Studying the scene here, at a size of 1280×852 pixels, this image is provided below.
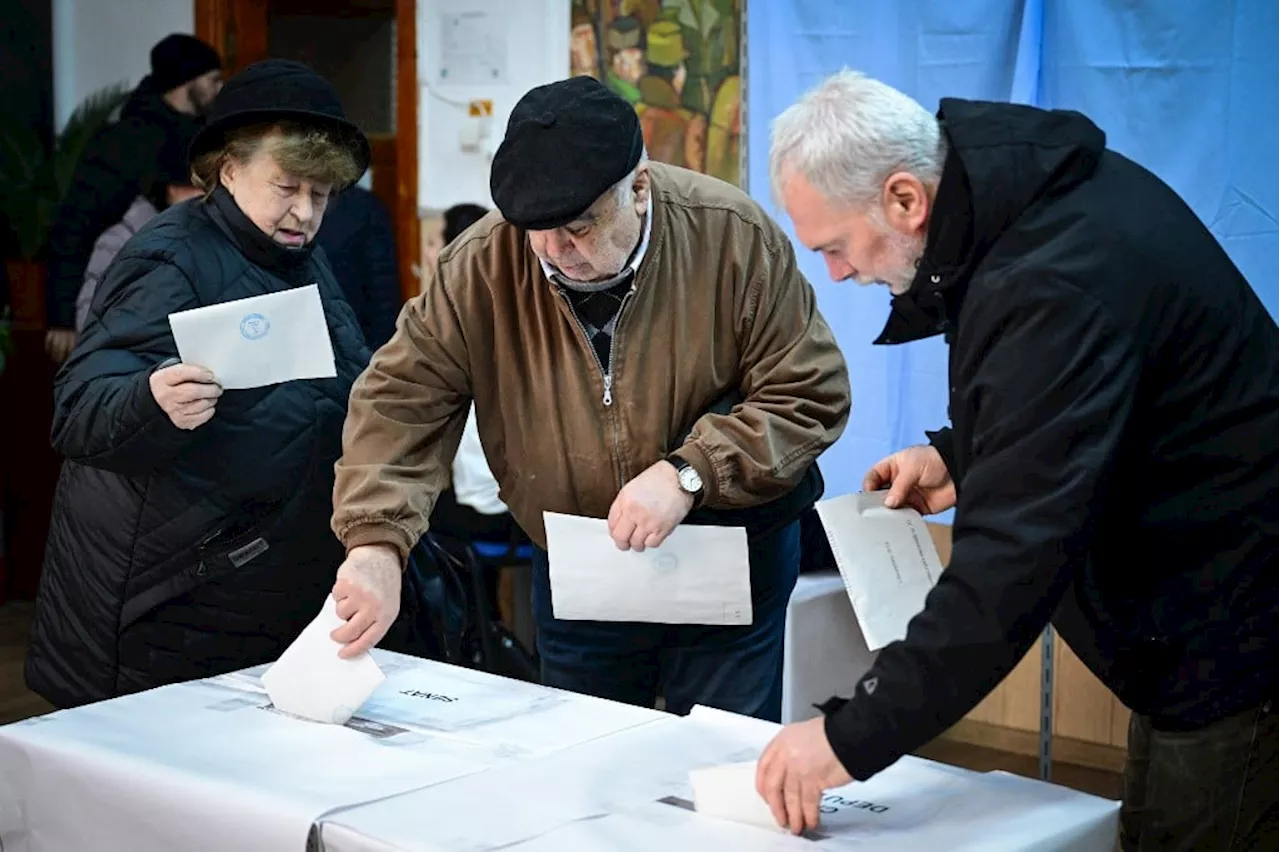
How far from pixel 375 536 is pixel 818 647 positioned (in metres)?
2.02

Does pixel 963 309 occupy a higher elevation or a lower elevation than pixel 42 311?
higher

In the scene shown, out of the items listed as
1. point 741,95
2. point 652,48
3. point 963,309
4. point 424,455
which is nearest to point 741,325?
point 424,455

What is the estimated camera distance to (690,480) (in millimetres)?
2066

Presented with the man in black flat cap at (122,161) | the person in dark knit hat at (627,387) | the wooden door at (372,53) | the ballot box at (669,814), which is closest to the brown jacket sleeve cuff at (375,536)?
the person in dark knit hat at (627,387)

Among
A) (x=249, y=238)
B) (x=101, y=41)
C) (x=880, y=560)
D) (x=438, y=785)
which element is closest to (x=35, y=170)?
(x=101, y=41)

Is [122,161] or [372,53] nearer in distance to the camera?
[122,161]

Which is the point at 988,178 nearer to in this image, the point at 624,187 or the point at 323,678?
the point at 624,187

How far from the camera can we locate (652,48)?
15.1ft

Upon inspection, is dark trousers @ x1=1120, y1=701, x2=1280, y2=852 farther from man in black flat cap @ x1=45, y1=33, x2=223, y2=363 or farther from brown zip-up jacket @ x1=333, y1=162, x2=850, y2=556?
man in black flat cap @ x1=45, y1=33, x2=223, y2=363

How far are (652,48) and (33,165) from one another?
2612 millimetres

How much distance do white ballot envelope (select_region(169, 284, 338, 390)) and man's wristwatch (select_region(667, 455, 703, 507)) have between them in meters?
0.58

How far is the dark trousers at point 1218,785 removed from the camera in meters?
1.71

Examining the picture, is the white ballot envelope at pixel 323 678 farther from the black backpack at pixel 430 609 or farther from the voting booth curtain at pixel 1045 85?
the voting booth curtain at pixel 1045 85

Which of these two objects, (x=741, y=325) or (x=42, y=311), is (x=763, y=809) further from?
(x=42, y=311)
